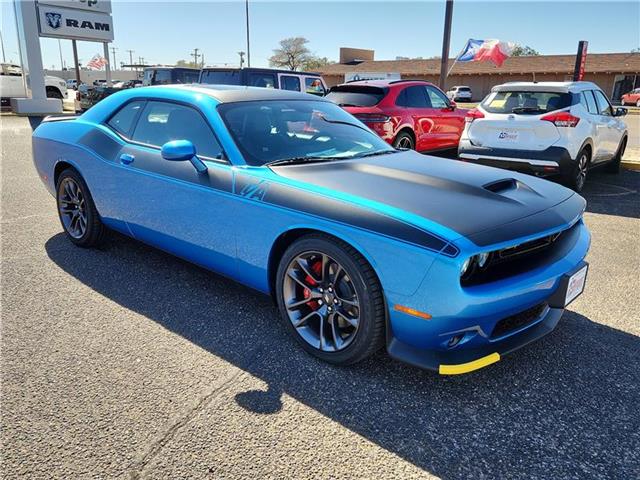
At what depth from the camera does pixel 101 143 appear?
407 cm

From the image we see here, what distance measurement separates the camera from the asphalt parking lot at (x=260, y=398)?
206cm

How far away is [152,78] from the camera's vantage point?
15914 mm

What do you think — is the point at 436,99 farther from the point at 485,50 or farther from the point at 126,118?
the point at 485,50

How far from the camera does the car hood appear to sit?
2.42m

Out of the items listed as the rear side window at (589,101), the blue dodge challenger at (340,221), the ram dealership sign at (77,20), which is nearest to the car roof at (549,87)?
the rear side window at (589,101)

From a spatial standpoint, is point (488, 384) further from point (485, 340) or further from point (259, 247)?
point (259, 247)

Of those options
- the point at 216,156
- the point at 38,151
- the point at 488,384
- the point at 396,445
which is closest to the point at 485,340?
the point at 488,384

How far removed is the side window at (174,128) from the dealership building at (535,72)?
3598cm

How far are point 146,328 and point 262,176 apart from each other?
1186mm

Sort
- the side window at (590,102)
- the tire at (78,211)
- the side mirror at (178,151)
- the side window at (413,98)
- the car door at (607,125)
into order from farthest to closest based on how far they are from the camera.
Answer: the side window at (413,98)
the car door at (607,125)
the side window at (590,102)
the tire at (78,211)
the side mirror at (178,151)

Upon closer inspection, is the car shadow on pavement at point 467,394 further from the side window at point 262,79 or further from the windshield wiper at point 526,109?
the side window at point 262,79

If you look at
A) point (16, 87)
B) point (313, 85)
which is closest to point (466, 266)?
point (313, 85)

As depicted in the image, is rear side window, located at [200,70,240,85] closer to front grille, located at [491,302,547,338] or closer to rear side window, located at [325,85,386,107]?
rear side window, located at [325,85,386,107]

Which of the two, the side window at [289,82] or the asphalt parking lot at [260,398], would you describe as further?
the side window at [289,82]
